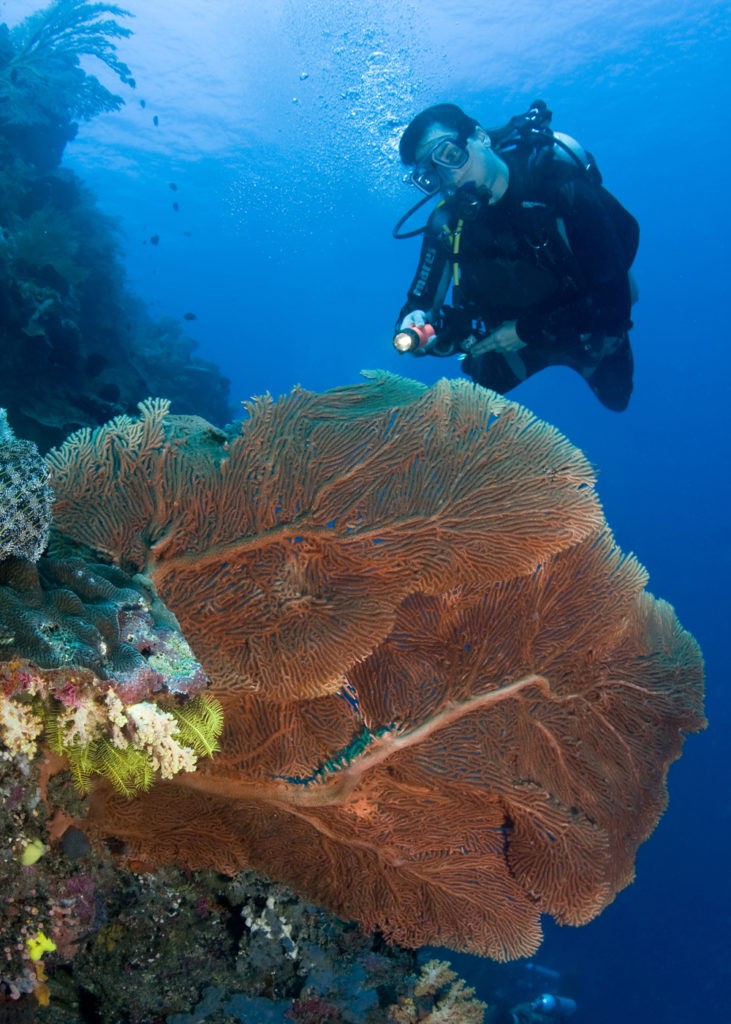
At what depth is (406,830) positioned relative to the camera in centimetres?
406

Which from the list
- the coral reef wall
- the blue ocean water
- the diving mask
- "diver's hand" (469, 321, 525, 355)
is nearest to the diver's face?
the diving mask

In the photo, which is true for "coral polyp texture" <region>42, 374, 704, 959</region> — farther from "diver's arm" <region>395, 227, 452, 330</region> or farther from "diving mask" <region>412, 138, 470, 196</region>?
"diving mask" <region>412, 138, 470, 196</region>

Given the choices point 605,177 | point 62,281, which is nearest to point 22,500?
point 62,281

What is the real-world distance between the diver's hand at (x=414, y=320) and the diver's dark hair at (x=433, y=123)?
1673mm

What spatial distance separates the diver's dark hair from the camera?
228 inches

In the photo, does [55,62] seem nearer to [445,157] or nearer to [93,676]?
[445,157]

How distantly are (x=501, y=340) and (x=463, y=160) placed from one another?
179 centimetres

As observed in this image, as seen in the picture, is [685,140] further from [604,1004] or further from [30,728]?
[30,728]

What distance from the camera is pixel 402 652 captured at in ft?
12.8

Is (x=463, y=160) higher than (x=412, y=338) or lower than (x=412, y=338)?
higher

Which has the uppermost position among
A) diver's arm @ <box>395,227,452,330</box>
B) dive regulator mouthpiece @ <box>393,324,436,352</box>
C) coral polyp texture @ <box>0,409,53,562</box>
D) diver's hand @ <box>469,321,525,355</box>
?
diver's arm @ <box>395,227,452,330</box>

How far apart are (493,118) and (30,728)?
59.3 m

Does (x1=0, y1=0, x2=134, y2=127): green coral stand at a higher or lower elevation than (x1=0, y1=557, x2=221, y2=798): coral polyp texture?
higher

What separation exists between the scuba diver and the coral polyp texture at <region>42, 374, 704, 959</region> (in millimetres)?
2455
